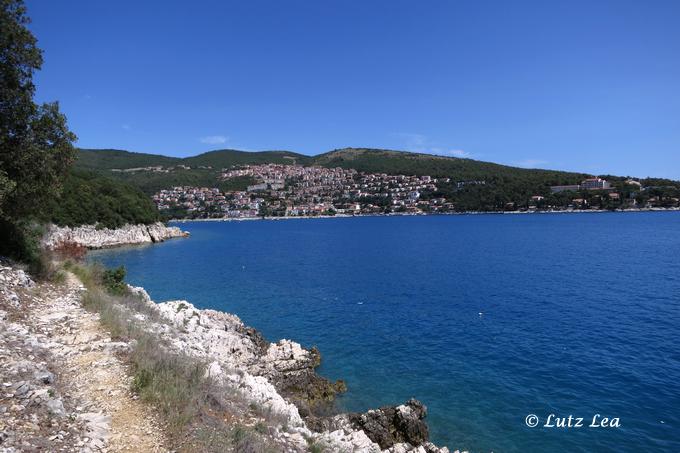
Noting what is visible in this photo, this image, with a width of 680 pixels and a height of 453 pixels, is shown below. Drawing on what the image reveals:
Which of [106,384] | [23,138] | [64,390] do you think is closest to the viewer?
[64,390]

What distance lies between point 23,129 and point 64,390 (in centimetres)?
1157

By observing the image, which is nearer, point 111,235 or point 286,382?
point 286,382

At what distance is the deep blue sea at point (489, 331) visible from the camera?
572 inches

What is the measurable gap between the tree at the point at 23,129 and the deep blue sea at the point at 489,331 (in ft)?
45.3

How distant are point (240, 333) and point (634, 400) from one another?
689 inches

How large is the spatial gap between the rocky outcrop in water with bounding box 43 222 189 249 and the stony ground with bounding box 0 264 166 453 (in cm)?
4648

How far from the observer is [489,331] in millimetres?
23781

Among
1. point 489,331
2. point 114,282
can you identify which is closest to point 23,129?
point 114,282

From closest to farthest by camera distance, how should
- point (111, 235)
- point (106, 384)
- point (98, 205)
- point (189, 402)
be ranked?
point (189, 402), point (106, 384), point (111, 235), point (98, 205)

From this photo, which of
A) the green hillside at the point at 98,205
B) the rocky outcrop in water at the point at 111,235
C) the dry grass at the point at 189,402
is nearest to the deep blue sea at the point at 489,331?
the dry grass at the point at 189,402

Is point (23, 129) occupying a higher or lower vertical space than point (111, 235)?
higher

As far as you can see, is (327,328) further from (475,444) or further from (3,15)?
(3,15)

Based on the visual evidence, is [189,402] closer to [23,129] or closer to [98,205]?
[23,129]

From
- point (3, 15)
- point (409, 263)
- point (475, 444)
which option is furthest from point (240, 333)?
point (409, 263)
